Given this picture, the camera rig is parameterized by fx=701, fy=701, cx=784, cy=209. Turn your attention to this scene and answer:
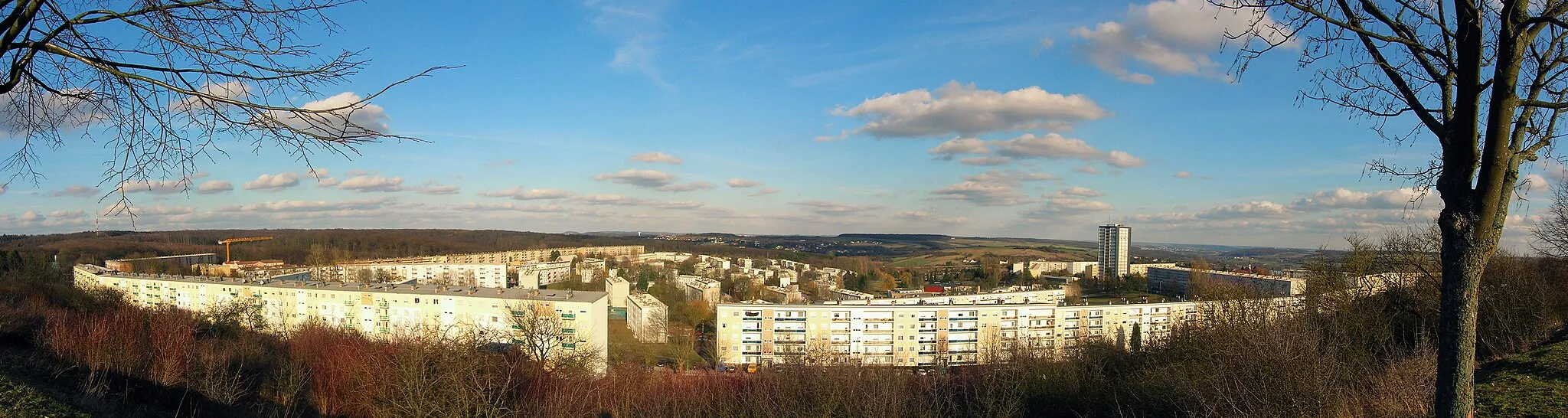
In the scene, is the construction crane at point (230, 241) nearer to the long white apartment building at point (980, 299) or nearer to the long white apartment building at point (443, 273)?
the long white apartment building at point (443, 273)

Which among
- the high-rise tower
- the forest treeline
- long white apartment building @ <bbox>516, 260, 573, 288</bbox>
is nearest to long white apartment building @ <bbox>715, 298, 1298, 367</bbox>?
long white apartment building @ <bbox>516, 260, 573, 288</bbox>

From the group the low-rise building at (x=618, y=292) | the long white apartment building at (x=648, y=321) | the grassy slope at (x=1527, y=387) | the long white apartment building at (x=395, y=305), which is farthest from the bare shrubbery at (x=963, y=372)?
the low-rise building at (x=618, y=292)

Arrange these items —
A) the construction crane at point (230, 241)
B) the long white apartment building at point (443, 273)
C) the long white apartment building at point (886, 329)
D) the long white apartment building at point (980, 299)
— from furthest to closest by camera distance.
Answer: the construction crane at point (230, 241)
the long white apartment building at point (443, 273)
the long white apartment building at point (980, 299)
the long white apartment building at point (886, 329)

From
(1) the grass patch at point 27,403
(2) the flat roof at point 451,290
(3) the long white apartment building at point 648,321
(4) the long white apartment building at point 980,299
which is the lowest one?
(3) the long white apartment building at point 648,321

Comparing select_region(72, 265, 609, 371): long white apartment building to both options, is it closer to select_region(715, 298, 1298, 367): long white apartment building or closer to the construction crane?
select_region(715, 298, 1298, 367): long white apartment building

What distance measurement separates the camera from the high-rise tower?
240 ft

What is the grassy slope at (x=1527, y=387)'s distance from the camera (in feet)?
16.5

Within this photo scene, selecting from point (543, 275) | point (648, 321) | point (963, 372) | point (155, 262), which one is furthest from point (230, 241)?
point (963, 372)

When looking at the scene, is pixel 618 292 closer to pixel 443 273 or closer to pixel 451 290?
pixel 451 290

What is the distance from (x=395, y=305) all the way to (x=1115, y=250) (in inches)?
2799

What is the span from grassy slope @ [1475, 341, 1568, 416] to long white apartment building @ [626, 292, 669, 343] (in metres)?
25.9

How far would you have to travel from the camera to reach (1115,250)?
7612 cm

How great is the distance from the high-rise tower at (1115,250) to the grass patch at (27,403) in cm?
7609

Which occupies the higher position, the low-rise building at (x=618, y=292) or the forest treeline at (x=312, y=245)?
the forest treeline at (x=312, y=245)
